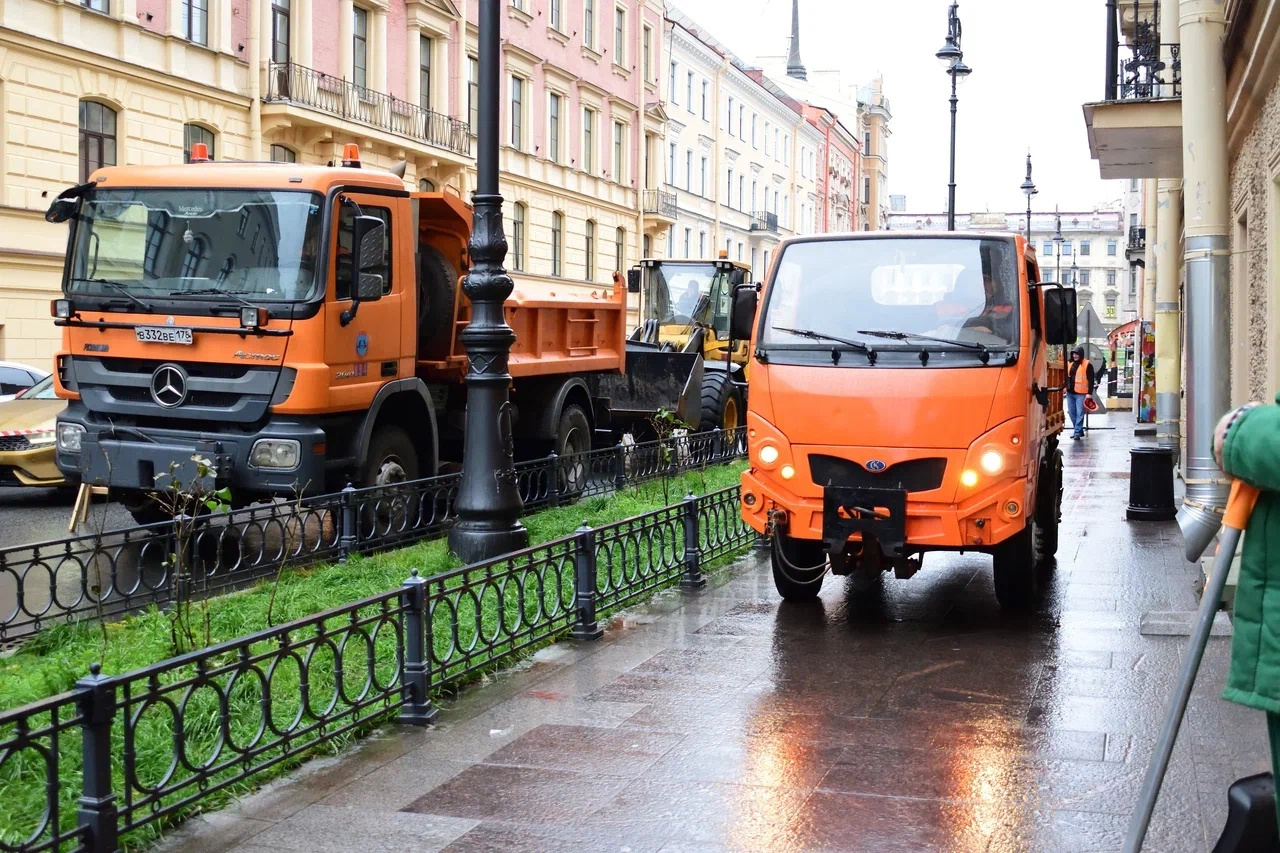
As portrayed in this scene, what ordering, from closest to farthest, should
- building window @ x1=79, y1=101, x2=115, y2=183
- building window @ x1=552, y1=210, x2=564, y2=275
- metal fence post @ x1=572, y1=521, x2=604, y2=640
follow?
metal fence post @ x1=572, y1=521, x2=604, y2=640 < building window @ x1=79, y1=101, x2=115, y2=183 < building window @ x1=552, y1=210, x2=564, y2=275

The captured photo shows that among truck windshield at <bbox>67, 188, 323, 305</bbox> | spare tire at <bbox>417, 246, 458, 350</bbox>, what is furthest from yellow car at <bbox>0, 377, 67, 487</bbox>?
spare tire at <bbox>417, 246, 458, 350</bbox>

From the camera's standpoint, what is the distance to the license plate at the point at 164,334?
10484 mm

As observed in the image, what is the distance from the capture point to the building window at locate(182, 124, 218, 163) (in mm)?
25044

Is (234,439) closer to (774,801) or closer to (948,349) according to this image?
(948,349)

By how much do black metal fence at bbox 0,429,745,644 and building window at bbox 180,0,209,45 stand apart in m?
14.7

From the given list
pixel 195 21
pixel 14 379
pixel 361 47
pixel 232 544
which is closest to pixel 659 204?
A: pixel 361 47

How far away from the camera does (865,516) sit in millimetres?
8133

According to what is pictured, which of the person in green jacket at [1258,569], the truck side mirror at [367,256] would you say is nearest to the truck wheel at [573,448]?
the truck side mirror at [367,256]

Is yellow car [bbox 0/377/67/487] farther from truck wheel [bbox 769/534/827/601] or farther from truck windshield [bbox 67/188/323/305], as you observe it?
truck wheel [bbox 769/534/827/601]

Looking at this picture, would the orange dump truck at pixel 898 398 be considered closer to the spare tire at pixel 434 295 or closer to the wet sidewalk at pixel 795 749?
the wet sidewalk at pixel 795 749

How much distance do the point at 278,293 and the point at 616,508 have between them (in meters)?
3.90

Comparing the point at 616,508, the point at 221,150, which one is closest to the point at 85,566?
the point at 616,508

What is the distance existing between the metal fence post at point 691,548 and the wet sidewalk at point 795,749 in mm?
804

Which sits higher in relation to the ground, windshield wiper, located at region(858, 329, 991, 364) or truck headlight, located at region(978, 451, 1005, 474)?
windshield wiper, located at region(858, 329, 991, 364)
